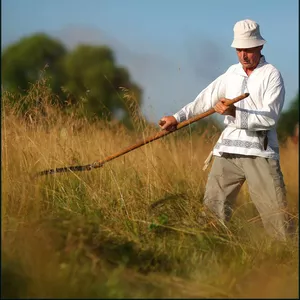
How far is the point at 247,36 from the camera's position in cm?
505

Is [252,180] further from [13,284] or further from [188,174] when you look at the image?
[13,284]

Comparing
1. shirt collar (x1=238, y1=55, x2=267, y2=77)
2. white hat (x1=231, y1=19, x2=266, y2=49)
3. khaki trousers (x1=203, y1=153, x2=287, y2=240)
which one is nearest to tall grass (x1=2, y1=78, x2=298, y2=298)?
khaki trousers (x1=203, y1=153, x2=287, y2=240)

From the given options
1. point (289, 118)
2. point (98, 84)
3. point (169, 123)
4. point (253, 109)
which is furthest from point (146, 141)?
point (289, 118)

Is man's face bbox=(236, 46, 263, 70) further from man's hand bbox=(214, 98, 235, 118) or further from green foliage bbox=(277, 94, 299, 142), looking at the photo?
green foliage bbox=(277, 94, 299, 142)

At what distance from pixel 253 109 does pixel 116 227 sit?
1.31 m

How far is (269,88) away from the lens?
503 centimetres

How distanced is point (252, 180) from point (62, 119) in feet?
8.23

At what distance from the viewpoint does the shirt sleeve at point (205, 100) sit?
213 inches

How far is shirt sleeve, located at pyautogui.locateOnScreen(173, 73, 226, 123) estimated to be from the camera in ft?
17.8

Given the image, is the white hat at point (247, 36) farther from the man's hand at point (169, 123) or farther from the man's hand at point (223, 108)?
the man's hand at point (169, 123)

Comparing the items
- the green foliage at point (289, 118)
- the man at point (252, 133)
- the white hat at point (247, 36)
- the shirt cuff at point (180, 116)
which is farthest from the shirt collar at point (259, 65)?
the green foliage at point (289, 118)

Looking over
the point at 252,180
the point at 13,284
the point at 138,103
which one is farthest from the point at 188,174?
the point at 13,284

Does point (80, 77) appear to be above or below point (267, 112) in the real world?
above

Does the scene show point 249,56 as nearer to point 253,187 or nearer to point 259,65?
point 259,65
